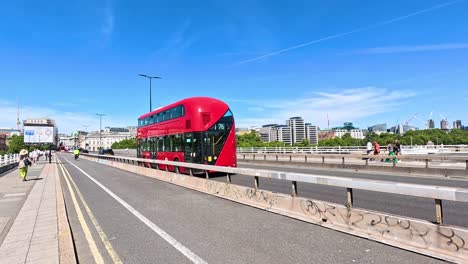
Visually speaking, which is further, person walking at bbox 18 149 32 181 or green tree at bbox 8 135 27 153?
green tree at bbox 8 135 27 153

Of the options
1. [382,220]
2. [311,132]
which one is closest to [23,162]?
[382,220]

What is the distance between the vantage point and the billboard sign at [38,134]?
46906mm

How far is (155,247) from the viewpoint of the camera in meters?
5.86

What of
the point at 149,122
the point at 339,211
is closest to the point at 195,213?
the point at 339,211

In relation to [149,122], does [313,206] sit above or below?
below

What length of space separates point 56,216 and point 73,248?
3.05m

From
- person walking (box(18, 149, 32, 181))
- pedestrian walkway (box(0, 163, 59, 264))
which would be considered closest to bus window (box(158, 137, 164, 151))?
person walking (box(18, 149, 32, 181))

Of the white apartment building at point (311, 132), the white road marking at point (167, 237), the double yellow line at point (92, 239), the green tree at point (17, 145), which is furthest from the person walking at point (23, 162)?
the green tree at point (17, 145)

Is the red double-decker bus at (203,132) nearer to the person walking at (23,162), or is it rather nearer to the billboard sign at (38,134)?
the person walking at (23,162)

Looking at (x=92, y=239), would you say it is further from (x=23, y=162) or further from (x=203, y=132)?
(x=23, y=162)

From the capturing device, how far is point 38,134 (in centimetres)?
4775

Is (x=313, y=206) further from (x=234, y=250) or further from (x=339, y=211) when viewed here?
(x=234, y=250)

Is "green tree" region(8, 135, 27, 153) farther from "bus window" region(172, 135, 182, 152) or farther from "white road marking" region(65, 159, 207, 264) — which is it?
"white road marking" region(65, 159, 207, 264)

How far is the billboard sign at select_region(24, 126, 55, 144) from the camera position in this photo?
46906 mm
